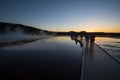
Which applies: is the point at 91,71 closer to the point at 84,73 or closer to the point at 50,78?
the point at 84,73

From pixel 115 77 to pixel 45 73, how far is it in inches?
171

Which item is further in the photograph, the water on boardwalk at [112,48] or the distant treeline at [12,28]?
the distant treeline at [12,28]

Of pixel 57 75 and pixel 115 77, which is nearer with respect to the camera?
pixel 115 77

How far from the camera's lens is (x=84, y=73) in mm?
7750

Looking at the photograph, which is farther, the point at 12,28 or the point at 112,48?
the point at 12,28

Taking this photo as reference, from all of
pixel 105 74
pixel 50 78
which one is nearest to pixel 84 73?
pixel 105 74

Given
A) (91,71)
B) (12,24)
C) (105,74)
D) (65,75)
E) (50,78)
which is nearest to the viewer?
(105,74)

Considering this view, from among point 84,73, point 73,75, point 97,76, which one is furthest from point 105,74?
point 73,75

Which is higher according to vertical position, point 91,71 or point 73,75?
point 91,71

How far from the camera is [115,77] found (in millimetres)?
7051

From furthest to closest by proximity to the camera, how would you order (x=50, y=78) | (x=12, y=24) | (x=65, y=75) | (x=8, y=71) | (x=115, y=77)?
(x=12, y=24) < (x=8, y=71) < (x=65, y=75) < (x=50, y=78) < (x=115, y=77)

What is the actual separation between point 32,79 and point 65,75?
6.60 ft

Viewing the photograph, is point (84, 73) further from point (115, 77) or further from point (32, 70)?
point (32, 70)

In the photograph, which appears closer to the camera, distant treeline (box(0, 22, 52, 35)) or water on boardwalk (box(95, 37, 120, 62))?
water on boardwalk (box(95, 37, 120, 62))
